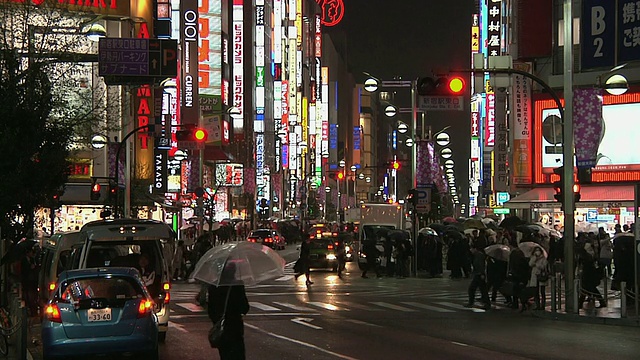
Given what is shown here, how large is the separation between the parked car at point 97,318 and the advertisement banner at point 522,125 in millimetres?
35237

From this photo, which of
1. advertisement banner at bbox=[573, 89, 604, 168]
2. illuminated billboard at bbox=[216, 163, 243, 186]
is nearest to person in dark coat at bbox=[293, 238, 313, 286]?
advertisement banner at bbox=[573, 89, 604, 168]

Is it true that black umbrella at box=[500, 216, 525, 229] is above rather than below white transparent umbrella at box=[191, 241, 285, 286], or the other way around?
below

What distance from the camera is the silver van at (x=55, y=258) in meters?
19.3

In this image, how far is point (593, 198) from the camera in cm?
4491

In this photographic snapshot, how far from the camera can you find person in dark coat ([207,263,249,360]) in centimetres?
1070

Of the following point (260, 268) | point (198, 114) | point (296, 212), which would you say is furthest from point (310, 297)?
point (296, 212)

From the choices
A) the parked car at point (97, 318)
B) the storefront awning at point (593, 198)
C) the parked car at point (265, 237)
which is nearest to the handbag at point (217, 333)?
the parked car at point (97, 318)

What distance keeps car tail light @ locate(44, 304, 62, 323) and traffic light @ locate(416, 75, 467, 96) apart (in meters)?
10.7

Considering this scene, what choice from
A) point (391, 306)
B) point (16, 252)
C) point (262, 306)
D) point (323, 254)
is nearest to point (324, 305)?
point (262, 306)

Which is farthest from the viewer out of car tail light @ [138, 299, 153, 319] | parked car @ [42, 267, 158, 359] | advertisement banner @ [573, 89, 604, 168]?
advertisement banner @ [573, 89, 604, 168]

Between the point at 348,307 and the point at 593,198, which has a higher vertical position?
the point at 593,198

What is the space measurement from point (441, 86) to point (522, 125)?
88.2 feet

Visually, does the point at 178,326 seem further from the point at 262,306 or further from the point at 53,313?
the point at 53,313

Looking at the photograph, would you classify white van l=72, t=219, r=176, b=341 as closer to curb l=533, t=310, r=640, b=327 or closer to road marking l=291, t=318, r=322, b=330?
road marking l=291, t=318, r=322, b=330
